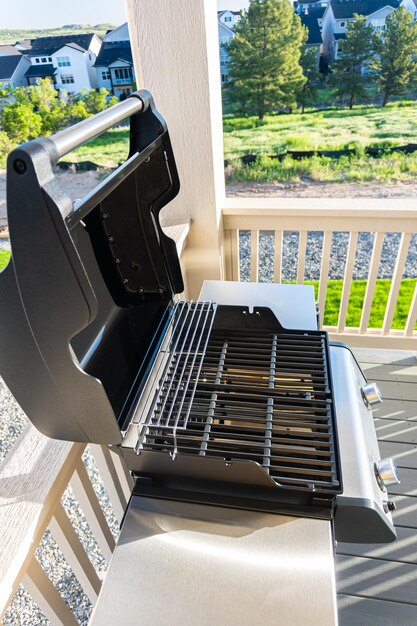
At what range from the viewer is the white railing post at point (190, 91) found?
1522 millimetres

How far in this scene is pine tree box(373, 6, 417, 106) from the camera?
1564 mm

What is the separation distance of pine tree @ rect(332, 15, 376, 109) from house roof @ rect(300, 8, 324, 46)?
10 centimetres

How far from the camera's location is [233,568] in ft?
2.43

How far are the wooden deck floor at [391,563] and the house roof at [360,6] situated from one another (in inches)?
66.8

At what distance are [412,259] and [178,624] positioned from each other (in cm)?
201

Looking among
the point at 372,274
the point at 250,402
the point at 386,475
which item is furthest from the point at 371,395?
the point at 372,274

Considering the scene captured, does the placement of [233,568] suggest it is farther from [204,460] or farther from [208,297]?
[208,297]

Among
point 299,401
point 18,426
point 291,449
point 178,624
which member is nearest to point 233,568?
point 178,624

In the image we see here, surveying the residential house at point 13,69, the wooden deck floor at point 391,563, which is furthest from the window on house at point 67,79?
the wooden deck floor at point 391,563

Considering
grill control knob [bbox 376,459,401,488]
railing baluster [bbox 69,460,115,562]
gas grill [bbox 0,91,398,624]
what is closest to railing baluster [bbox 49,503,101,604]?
railing baluster [bbox 69,460,115,562]

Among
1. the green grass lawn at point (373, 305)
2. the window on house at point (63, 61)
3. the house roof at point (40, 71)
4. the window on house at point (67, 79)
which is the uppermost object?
the window on house at point (63, 61)

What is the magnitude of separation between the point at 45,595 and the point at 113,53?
5.26 feet

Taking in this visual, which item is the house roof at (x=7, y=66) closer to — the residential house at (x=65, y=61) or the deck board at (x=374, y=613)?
the residential house at (x=65, y=61)

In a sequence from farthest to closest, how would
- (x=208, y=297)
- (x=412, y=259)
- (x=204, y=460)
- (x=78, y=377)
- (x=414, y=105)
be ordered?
(x=412, y=259), (x=414, y=105), (x=208, y=297), (x=204, y=460), (x=78, y=377)
